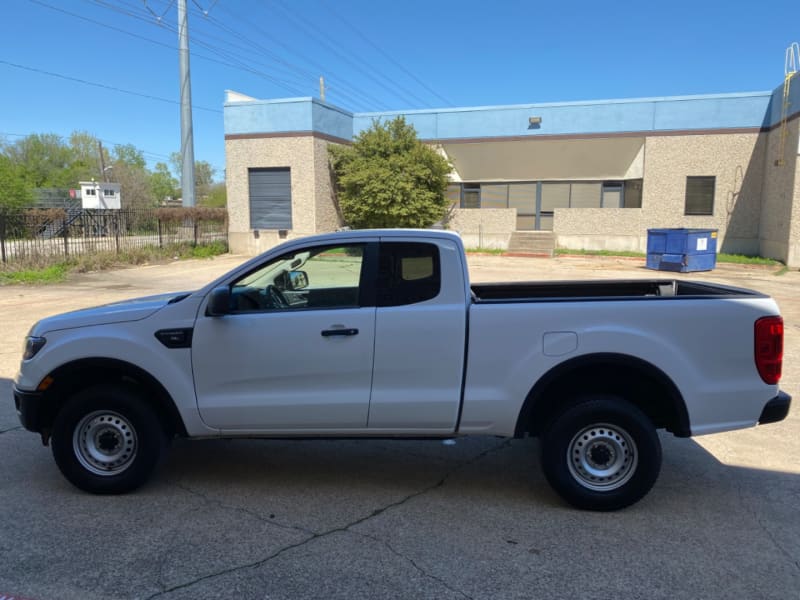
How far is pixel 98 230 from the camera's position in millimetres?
22188

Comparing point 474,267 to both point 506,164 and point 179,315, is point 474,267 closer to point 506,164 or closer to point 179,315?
point 506,164

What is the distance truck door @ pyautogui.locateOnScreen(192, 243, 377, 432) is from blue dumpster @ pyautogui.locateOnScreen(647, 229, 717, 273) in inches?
773

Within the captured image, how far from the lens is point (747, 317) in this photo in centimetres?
409

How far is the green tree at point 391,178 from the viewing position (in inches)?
1041

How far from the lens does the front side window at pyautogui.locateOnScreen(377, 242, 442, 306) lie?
433 cm

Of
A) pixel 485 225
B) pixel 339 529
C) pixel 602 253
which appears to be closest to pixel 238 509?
pixel 339 529

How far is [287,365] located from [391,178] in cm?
2278

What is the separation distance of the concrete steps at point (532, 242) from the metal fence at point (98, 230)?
1332 centimetres

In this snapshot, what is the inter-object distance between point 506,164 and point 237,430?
2753 centimetres

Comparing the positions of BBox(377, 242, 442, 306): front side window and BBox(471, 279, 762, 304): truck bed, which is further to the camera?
BBox(471, 279, 762, 304): truck bed

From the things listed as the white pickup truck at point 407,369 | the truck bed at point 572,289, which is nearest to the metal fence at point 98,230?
the white pickup truck at point 407,369

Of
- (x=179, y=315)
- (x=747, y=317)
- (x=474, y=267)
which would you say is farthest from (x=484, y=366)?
(x=474, y=267)

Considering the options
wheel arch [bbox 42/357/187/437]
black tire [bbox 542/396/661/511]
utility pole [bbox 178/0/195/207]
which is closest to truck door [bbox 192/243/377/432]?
wheel arch [bbox 42/357/187/437]

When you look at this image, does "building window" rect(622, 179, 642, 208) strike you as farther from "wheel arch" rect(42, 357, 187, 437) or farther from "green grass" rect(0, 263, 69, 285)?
"wheel arch" rect(42, 357, 187, 437)
